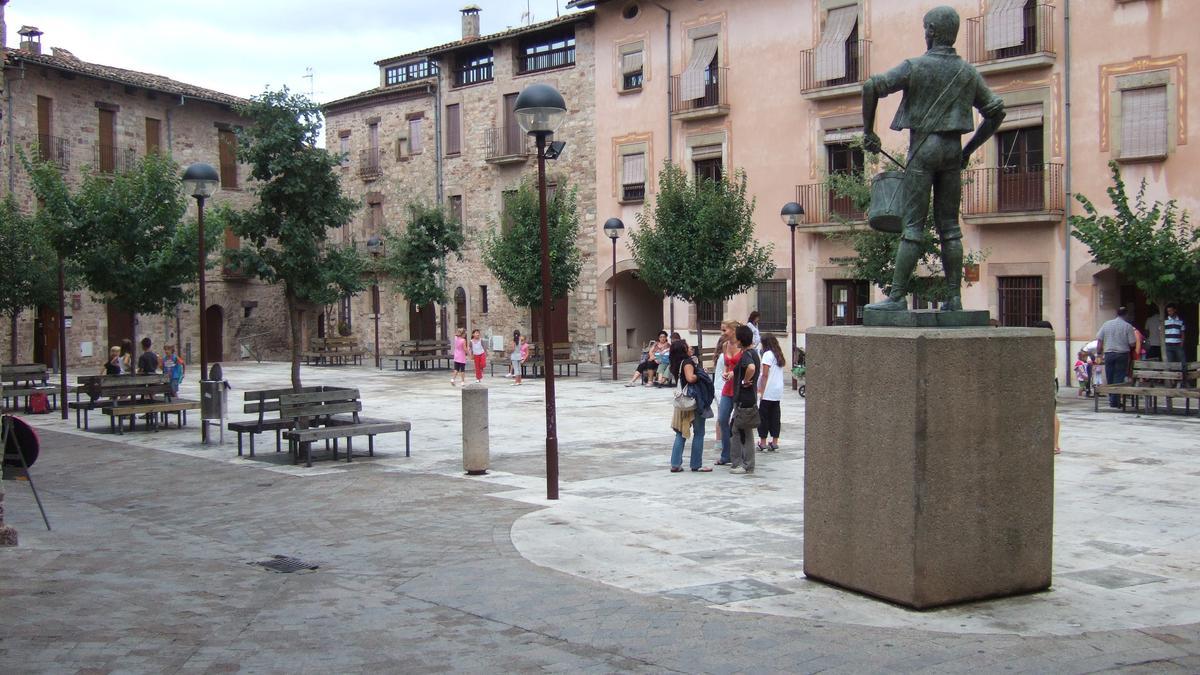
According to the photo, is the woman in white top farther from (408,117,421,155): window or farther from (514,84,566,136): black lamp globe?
(408,117,421,155): window

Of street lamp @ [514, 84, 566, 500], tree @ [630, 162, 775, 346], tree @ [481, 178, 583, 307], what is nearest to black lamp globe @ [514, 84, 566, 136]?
street lamp @ [514, 84, 566, 500]

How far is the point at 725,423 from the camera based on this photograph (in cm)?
1228

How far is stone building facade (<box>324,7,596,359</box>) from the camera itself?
3375 cm

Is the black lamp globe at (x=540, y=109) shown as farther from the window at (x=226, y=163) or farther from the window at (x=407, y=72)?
the window at (x=226, y=163)

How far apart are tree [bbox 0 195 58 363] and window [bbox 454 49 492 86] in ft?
55.2

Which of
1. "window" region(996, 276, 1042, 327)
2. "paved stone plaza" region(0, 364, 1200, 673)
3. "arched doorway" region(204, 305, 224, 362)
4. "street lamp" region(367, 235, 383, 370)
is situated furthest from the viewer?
"arched doorway" region(204, 305, 224, 362)

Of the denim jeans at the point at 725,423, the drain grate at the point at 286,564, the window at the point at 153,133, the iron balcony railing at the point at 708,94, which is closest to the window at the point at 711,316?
the iron balcony railing at the point at 708,94

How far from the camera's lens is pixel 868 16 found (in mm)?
26328

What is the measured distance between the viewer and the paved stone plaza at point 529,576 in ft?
18.6

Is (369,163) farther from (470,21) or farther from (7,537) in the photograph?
(7,537)

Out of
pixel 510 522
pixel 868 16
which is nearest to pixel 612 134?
pixel 868 16

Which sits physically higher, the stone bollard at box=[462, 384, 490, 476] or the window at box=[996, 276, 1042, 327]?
the window at box=[996, 276, 1042, 327]

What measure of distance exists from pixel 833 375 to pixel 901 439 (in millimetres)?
669

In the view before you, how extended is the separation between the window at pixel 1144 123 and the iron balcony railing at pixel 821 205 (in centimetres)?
593
